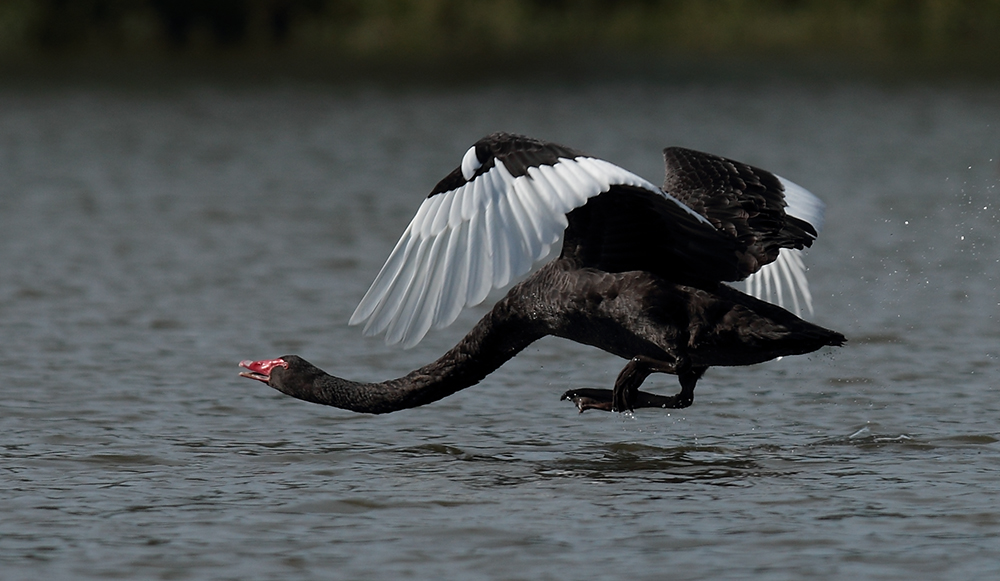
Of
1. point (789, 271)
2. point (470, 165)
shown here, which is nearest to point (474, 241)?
point (470, 165)

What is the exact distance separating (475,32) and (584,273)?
117 feet

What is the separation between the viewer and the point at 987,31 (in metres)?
40.7

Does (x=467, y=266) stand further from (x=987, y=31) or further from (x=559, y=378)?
(x=987, y=31)

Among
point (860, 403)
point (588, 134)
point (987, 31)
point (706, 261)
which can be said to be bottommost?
point (860, 403)

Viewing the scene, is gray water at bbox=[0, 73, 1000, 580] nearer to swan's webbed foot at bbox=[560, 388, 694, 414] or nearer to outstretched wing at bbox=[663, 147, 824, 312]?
swan's webbed foot at bbox=[560, 388, 694, 414]

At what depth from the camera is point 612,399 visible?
7.89 metres

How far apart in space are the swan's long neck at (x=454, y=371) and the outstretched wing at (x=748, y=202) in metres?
1.11

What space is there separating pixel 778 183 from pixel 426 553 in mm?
3482

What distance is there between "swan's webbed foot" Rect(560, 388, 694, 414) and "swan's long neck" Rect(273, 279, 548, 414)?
377mm

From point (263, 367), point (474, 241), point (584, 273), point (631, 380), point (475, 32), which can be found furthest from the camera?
point (475, 32)

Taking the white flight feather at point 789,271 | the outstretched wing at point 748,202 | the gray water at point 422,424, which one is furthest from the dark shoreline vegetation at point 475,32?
the outstretched wing at point 748,202

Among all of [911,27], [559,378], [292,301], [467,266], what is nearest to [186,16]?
[911,27]

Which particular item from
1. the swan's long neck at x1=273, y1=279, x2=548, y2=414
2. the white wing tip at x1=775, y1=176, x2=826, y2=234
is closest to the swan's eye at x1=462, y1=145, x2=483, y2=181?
the swan's long neck at x1=273, y1=279, x2=548, y2=414

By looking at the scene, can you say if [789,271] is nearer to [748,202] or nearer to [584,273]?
[748,202]
